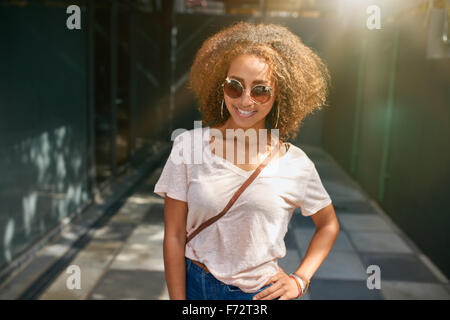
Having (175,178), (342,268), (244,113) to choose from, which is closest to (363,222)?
(342,268)

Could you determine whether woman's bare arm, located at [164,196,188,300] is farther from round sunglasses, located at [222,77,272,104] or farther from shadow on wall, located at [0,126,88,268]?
shadow on wall, located at [0,126,88,268]

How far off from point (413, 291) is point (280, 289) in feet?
11.3

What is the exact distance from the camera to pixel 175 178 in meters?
1.66

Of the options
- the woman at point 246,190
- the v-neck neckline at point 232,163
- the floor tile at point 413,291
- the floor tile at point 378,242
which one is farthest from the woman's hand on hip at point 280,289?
the floor tile at point 378,242

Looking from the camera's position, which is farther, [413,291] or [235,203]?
[413,291]

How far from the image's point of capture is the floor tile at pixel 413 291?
439 cm

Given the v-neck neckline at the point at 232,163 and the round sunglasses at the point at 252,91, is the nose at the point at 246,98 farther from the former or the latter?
the v-neck neckline at the point at 232,163

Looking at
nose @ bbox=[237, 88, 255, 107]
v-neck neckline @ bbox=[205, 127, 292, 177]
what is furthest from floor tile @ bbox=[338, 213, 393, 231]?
nose @ bbox=[237, 88, 255, 107]

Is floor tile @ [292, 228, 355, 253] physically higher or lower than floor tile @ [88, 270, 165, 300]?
Answer: lower

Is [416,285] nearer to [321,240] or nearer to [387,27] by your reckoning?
[321,240]

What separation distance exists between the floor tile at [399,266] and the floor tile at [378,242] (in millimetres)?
179

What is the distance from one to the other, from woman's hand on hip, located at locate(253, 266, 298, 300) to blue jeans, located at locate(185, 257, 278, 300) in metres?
0.04

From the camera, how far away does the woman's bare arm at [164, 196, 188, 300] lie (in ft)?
5.52

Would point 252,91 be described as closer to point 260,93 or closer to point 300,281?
point 260,93
